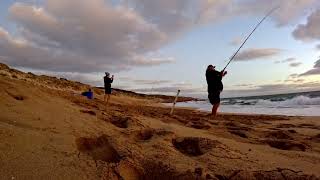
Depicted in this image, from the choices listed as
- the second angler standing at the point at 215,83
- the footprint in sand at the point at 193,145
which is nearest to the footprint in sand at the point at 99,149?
the footprint in sand at the point at 193,145

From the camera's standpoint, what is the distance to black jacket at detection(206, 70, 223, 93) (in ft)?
30.3

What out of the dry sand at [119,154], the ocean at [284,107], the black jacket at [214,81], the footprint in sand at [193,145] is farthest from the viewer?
the ocean at [284,107]

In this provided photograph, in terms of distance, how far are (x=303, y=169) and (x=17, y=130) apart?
2.89 meters

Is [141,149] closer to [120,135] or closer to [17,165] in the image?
[120,135]

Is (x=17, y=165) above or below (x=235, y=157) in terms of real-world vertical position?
below

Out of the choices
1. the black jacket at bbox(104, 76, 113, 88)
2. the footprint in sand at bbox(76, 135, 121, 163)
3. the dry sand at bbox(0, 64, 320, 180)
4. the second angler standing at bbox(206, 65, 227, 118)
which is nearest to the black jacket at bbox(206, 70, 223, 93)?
the second angler standing at bbox(206, 65, 227, 118)

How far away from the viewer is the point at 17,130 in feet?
12.1

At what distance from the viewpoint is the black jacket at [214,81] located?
30.3 feet

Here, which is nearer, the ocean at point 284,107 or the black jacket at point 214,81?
the black jacket at point 214,81

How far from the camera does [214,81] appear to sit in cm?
927

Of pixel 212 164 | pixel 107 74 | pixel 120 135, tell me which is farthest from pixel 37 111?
pixel 107 74

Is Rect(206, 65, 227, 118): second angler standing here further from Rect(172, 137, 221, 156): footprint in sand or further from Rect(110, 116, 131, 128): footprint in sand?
Rect(172, 137, 221, 156): footprint in sand

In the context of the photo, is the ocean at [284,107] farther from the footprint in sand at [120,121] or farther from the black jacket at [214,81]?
the footprint in sand at [120,121]

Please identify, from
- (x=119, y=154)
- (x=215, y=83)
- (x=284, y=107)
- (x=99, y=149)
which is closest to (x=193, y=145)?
(x=119, y=154)
